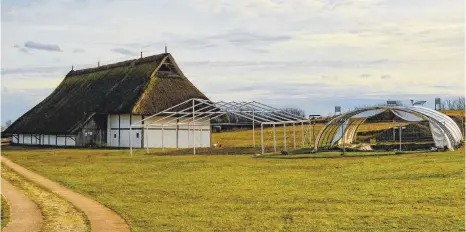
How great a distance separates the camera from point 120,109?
4538cm

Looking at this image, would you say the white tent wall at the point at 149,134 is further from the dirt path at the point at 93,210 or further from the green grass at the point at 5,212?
the green grass at the point at 5,212

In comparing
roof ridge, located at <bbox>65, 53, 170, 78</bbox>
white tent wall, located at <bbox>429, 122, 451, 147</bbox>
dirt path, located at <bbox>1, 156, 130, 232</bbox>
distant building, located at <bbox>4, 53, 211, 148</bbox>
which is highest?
roof ridge, located at <bbox>65, 53, 170, 78</bbox>

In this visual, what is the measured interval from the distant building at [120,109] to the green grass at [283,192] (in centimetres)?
1782

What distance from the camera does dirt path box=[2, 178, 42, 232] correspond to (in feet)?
38.4

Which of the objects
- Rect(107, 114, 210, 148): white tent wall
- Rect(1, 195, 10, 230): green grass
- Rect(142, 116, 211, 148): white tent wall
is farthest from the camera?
Rect(142, 116, 211, 148): white tent wall

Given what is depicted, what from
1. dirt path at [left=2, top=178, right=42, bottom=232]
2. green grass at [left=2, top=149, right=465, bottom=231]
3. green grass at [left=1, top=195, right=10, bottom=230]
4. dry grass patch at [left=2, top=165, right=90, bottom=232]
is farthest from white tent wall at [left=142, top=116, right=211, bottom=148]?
green grass at [left=1, top=195, right=10, bottom=230]

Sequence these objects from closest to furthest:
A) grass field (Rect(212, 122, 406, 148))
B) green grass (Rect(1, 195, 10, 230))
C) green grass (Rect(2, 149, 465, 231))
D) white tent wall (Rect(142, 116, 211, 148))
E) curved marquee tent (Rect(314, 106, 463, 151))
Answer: green grass (Rect(2, 149, 465, 231)) < green grass (Rect(1, 195, 10, 230)) < curved marquee tent (Rect(314, 106, 463, 151)) < white tent wall (Rect(142, 116, 211, 148)) < grass field (Rect(212, 122, 406, 148))

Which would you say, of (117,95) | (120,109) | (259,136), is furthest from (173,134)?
(259,136)

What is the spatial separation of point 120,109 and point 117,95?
11.8 ft

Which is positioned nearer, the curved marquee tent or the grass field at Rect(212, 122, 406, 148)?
the curved marquee tent

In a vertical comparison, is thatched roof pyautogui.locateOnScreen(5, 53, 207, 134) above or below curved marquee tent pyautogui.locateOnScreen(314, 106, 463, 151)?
above

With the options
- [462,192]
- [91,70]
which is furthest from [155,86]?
[462,192]

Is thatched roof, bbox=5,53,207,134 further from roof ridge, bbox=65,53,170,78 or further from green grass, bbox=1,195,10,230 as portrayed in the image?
green grass, bbox=1,195,10,230

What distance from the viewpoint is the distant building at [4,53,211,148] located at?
150ft
